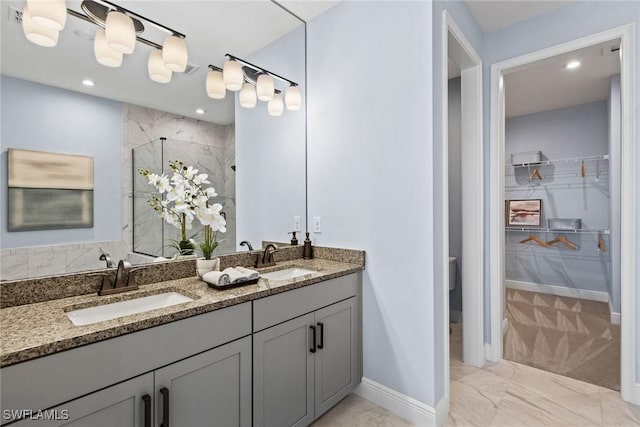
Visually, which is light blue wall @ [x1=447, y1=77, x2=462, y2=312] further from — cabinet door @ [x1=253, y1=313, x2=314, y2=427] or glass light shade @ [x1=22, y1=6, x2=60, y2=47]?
glass light shade @ [x1=22, y1=6, x2=60, y2=47]

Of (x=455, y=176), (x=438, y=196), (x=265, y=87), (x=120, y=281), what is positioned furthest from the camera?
(x=455, y=176)

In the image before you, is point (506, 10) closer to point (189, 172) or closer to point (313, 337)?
point (189, 172)

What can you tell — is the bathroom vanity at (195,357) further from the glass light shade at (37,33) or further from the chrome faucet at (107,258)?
the glass light shade at (37,33)

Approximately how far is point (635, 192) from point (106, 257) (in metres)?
2.98

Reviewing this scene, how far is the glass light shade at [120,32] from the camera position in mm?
1452

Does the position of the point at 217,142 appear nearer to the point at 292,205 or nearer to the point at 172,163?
the point at 172,163

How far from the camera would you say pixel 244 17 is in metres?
2.12

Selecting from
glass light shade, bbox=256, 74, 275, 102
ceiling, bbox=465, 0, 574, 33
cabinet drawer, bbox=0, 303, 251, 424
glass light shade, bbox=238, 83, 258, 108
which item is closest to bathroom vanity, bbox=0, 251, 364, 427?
cabinet drawer, bbox=0, 303, 251, 424

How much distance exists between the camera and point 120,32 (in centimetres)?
147

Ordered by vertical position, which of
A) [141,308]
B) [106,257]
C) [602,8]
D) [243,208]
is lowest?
[141,308]

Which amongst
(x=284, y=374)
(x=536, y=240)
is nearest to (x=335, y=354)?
(x=284, y=374)

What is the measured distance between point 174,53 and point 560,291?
5.64m

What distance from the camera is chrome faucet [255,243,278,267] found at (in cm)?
207

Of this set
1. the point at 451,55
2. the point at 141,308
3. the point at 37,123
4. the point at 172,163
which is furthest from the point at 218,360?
the point at 451,55
